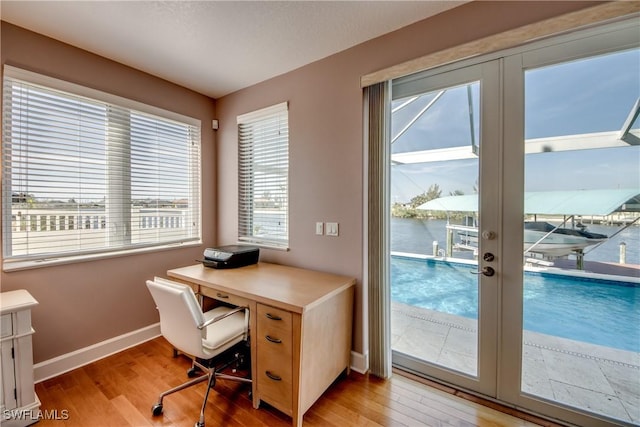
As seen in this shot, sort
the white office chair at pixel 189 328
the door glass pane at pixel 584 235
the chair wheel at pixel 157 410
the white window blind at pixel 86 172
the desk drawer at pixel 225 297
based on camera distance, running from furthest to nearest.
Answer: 1. the white window blind at pixel 86 172
2. the desk drawer at pixel 225 297
3. the chair wheel at pixel 157 410
4. the white office chair at pixel 189 328
5. the door glass pane at pixel 584 235

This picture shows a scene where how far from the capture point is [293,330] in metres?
1.53

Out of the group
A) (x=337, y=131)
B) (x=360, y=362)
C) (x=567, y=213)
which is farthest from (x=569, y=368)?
(x=337, y=131)

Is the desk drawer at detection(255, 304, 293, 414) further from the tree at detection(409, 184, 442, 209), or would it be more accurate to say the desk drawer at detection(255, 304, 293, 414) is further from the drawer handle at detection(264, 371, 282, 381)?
the tree at detection(409, 184, 442, 209)

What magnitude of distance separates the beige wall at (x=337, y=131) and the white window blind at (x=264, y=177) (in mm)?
115

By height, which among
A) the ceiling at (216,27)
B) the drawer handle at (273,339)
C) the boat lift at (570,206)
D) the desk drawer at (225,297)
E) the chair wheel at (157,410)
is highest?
the ceiling at (216,27)

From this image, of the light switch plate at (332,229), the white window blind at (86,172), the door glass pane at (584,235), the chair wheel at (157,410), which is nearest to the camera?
the door glass pane at (584,235)

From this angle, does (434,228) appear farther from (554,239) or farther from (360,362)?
(360,362)

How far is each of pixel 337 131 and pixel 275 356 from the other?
1758 millimetres

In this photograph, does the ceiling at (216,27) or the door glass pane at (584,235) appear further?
the ceiling at (216,27)

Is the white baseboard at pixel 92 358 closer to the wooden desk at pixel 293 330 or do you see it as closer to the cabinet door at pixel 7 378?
the wooden desk at pixel 293 330

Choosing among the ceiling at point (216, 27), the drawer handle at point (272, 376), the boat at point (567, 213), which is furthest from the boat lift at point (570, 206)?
the drawer handle at point (272, 376)

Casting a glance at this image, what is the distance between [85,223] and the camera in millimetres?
2219

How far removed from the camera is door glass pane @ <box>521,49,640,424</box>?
141 cm

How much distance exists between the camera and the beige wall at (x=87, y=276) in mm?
1931
